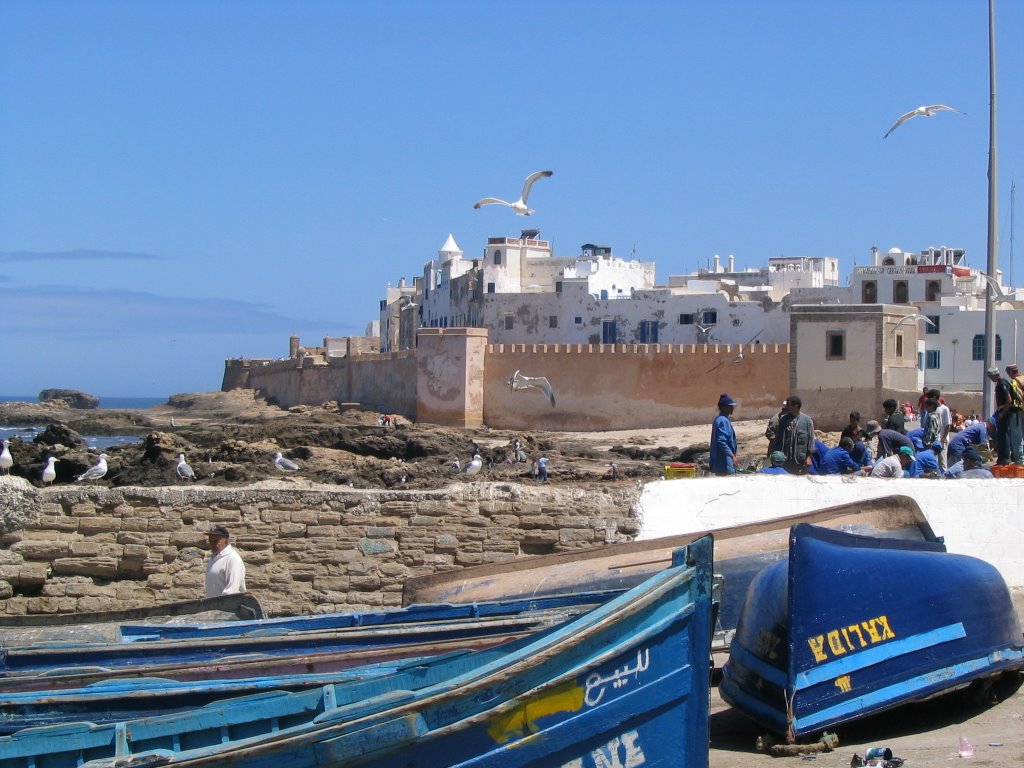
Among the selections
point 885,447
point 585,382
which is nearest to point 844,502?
point 885,447

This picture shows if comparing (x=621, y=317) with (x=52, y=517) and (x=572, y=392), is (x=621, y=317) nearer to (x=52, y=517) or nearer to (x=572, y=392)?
(x=572, y=392)

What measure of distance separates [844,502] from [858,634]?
2.98 m

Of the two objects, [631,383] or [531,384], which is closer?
[631,383]

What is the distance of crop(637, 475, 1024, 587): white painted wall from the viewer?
8.03 metres

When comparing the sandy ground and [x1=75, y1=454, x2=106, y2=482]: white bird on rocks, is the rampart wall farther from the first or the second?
the sandy ground

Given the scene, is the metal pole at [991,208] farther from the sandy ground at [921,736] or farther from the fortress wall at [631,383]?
the fortress wall at [631,383]

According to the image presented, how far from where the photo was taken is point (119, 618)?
682 cm

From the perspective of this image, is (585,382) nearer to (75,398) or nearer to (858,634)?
(858,634)

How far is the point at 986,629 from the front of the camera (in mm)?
5414

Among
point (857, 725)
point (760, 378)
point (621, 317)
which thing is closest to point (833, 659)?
point (857, 725)

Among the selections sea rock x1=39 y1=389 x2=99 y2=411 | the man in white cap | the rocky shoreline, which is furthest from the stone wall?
sea rock x1=39 y1=389 x2=99 y2=411

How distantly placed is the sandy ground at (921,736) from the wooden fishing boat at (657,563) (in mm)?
797

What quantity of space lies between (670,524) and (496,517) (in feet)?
3.48

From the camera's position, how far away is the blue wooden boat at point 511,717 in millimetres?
4105
